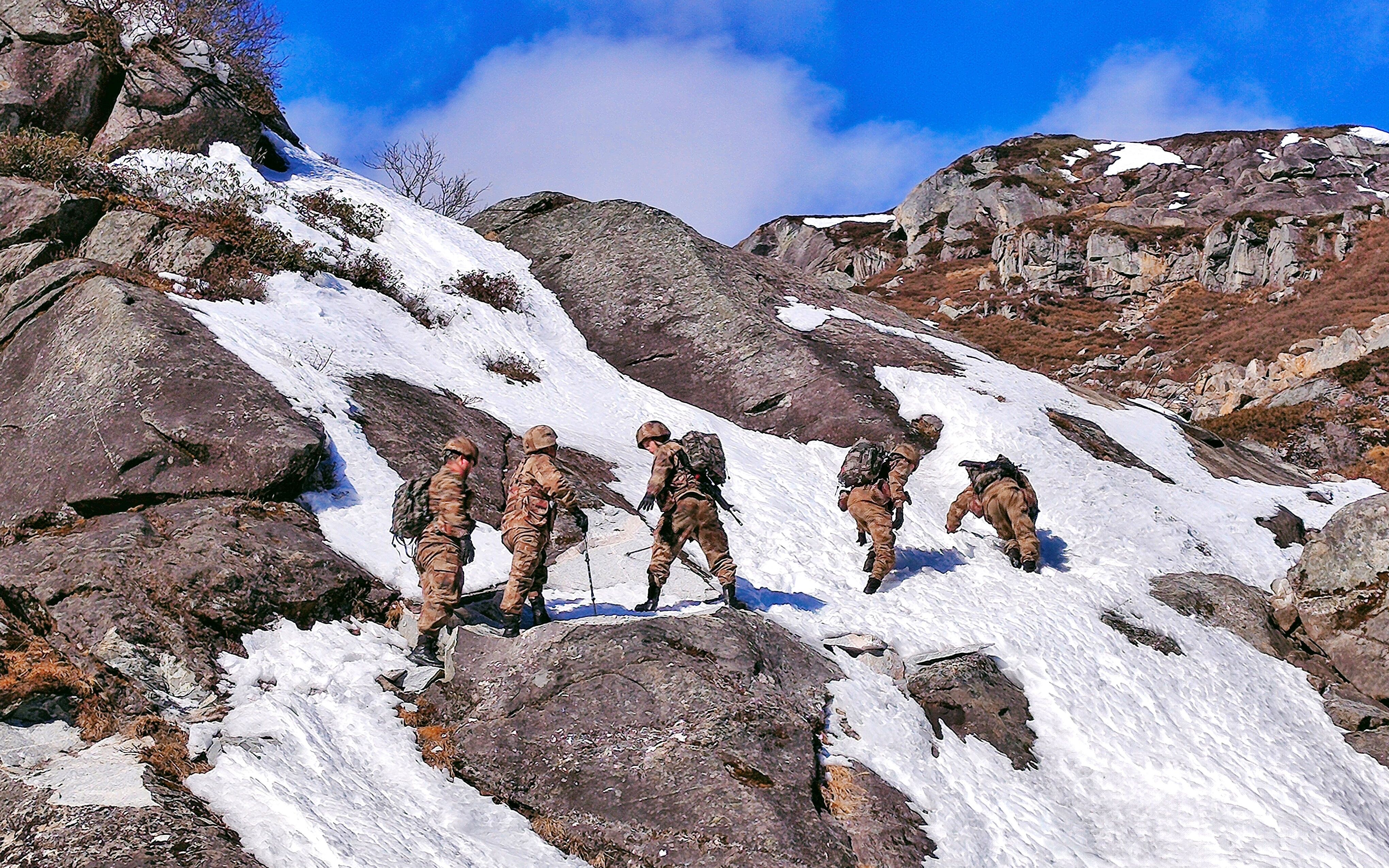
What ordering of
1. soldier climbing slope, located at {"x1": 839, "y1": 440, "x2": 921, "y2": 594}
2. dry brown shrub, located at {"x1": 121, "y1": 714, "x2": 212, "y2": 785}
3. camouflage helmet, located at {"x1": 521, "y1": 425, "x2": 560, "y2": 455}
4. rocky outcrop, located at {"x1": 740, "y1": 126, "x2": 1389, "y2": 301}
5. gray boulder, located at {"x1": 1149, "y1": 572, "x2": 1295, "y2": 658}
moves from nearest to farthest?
dry brown shrub, located at {"x1": 121, "y1": 714, "x2": 212, "y2": 785} → camouflage helmet, located at {"x1": 521, "y1": 425, "x2": 560, "y2": 455} → soldier climbing slope, located at {"x1": 839, "y1": 440, "x2": 921, "y2": 594} → gray boulder, located at {"x1": 1149, "y1": 572, "x2": 1295, "y2": 658} → rocky outcrop, located at {"x1": 740, "y1": 126, "x2": 1389, "y2": 301}

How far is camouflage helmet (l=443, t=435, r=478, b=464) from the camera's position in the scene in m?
10.0

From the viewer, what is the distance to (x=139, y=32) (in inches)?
908

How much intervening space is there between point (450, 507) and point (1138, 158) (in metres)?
121

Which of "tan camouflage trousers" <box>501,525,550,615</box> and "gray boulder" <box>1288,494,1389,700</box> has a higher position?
"gray boulder" <box>1288,494,1389,700</box>

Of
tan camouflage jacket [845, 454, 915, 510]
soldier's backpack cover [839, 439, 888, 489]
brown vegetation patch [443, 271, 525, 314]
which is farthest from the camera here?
brown vegetation patch [443, 271, 525, 314]

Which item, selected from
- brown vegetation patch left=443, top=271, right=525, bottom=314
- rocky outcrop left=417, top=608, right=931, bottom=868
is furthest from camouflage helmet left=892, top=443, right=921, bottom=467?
brown vegetation patch left=443, top=271, right=525, bottom=314

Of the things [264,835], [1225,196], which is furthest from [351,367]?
[1225,196]

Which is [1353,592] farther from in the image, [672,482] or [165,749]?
[165,749]

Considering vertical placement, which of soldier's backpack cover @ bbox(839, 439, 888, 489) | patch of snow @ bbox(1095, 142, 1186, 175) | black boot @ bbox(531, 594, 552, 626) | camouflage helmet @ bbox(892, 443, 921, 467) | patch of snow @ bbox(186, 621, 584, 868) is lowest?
patch of snow @ bbox(186, 621, 584, 868)

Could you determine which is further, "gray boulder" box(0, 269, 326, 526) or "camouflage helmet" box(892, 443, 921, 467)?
"camouflage helmet" box(892, 443, 921, 467)

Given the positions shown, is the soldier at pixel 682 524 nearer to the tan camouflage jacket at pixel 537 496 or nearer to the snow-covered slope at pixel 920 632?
the snow-covered slope at pixel 920 632

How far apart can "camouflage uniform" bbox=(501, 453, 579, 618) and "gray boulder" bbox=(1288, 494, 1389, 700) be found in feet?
40.2

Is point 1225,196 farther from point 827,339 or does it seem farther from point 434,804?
Answer: point 434,804

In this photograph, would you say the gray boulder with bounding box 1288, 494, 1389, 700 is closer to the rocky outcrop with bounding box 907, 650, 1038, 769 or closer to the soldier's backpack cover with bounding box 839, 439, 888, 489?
the rocky outcrop with bounding box 907, 650, 1038, 769
